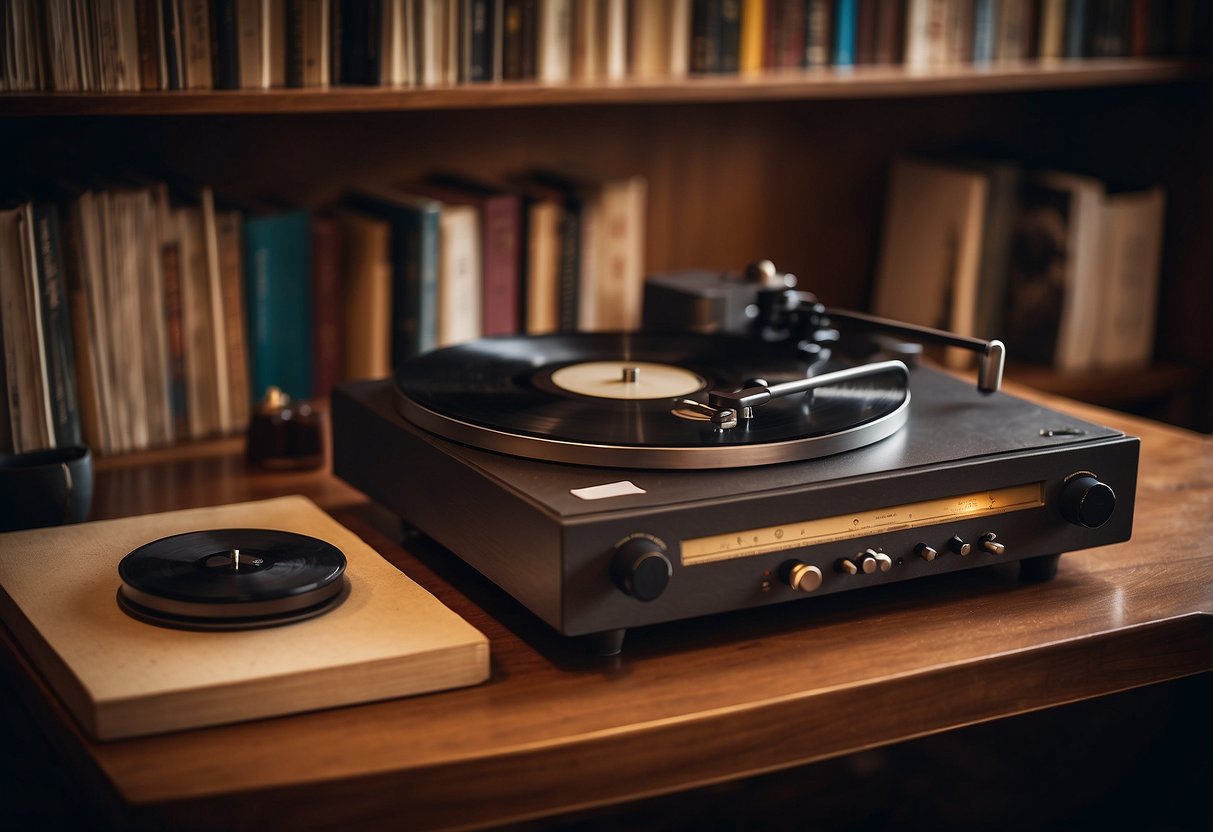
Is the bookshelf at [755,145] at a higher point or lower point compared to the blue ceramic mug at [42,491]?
higher

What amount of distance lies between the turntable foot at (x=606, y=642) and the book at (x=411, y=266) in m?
0.70

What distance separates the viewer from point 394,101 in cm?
136

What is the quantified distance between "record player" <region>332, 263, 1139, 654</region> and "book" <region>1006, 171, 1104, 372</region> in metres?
0.73

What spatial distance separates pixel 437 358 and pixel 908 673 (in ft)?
1.65

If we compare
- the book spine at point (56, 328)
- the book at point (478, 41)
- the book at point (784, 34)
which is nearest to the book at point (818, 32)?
the book at point (784, 34)

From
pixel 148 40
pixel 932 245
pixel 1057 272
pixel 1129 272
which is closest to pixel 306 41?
pixel 148 40

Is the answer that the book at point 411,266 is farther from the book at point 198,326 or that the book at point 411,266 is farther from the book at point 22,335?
the book at point 22,335

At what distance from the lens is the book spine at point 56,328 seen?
4.31 feet

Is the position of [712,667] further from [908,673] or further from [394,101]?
[394,101]

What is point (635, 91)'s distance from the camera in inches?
58.8

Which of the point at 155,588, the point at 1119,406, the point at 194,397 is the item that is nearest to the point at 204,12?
the point at 194,397

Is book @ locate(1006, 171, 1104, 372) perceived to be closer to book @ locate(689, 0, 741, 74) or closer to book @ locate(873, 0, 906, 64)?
book @ locate(873, 0, 906, 64)

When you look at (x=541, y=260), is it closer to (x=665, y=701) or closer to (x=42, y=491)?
(x=42, y=491)

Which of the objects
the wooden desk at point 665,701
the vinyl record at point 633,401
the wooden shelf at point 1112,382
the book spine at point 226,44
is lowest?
the wooden shelf at point 1112,382
